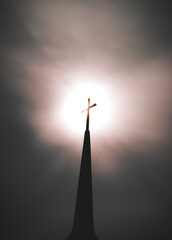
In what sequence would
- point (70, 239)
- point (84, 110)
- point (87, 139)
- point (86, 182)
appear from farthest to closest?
point (84, 110)
point (87, 139)
point (86, 182)
point (70, 239)

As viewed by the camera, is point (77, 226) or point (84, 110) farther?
point (84, 110)

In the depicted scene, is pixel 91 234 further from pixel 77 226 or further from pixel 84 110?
pixel 84 110

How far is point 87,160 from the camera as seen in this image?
11375mm

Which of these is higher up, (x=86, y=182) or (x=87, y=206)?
(x=86, y=182)

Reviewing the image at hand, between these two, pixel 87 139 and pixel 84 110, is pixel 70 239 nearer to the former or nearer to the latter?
pixel 87 139

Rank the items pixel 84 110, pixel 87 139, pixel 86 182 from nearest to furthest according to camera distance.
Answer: pixel 86 182, pixel 87 139, pixel 84 110

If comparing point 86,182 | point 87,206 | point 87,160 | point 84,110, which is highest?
point 84,110

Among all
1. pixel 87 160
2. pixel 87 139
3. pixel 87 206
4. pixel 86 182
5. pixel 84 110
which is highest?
pixel 84 110

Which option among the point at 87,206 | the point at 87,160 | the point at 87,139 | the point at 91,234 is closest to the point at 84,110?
the point at 87,139

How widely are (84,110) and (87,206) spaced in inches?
228

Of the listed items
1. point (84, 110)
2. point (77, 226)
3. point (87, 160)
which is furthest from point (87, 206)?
point (84, 110)

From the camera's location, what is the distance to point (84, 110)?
14195 millimetres

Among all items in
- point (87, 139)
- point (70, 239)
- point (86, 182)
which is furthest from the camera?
point (87, 139)

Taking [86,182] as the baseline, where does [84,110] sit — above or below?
above
